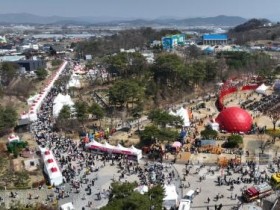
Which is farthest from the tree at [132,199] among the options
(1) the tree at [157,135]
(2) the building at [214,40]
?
(2) the building at [214,40]

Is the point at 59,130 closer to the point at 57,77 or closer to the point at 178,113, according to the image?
the point at 178,113

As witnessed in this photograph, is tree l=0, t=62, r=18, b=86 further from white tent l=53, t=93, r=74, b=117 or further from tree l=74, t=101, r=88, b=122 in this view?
tree l=74, t=101, r=88, b=122

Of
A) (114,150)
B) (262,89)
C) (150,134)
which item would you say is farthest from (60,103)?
(262,89)

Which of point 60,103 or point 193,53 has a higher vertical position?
point 193,53

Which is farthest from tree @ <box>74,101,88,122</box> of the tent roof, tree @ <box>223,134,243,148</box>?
the tent roof

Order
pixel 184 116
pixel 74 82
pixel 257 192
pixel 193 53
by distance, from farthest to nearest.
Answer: pixel 193 53
pixel 74 82
pixel 184 116
pixel 257 192

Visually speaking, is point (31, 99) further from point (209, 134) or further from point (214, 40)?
point (214, 40)

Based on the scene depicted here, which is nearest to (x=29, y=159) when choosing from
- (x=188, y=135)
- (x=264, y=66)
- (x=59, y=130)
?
(x=59, y=130)

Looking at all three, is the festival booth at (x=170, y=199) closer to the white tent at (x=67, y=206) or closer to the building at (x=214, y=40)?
the white tent at (x=67, y=206)
